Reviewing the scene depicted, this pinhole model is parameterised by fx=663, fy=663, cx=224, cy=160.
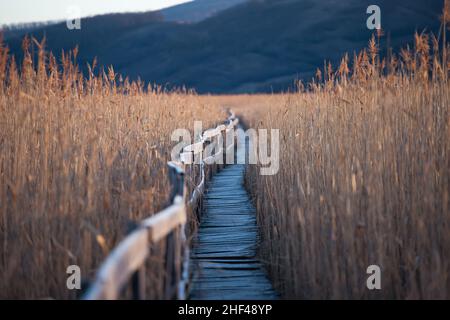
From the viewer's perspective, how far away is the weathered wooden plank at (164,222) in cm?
321

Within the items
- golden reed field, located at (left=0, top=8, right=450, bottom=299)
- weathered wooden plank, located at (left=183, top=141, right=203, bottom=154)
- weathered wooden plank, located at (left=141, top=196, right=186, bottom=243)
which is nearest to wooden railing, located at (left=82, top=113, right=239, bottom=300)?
weathered wooden plank, located at (left=141, top=196, right=186, bottom=243)

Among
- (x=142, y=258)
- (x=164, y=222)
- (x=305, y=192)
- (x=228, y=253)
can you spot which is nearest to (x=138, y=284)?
(x=142, y=258)

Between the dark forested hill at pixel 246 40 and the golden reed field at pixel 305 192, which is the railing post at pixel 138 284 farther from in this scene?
the dark forested hill at pixel 246 40

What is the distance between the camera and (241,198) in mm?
8734

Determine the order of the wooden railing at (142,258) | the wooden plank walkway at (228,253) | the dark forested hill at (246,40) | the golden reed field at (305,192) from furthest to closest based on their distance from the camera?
the dark forested hill at (246,40), the wooden plank walkway at (228,253), the golden reed field at (305,192), the wooden railing at (142,258)

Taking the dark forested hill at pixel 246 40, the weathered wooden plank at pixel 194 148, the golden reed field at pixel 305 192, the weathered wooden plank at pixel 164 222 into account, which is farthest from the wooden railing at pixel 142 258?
the dark forested hill at pixel 246 40

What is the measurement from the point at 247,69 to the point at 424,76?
2929 inches

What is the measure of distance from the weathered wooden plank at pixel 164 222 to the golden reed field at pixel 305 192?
0.14 meters

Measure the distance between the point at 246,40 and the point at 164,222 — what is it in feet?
264

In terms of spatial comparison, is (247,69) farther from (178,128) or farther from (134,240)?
(134,240)

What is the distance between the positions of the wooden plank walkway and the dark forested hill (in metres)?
65.6

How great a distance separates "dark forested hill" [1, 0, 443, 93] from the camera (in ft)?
254

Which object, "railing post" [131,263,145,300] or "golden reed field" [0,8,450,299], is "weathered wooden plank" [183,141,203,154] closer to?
"golden reed field" [0,8,450,299]
